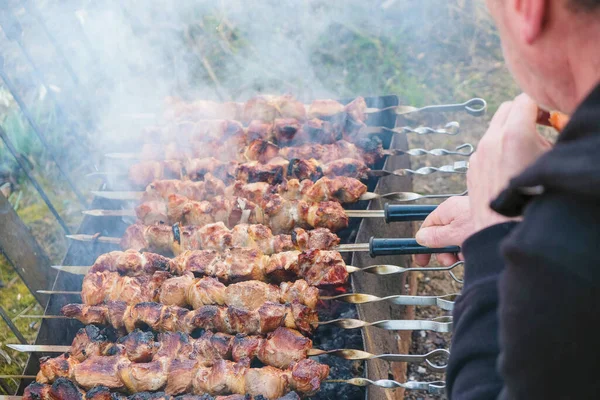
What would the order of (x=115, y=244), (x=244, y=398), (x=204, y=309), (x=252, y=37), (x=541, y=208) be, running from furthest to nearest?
(x=252, y=37)
(x=115, y=244)
(x=204, y=309)
(x=244, y=398)
(x=541, y=208)

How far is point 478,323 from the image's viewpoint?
1.60 m

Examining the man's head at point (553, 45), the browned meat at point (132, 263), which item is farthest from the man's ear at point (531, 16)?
the browned meat at point (132, 263)

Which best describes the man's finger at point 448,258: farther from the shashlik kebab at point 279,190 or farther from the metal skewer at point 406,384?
the metal skewer at point 406,384

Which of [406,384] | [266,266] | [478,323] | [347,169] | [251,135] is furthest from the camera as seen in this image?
[251,135]

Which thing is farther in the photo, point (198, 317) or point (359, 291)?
point (359, 291)

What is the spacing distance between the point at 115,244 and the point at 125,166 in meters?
0.91

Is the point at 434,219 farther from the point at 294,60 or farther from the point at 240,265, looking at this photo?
the point at 294,60

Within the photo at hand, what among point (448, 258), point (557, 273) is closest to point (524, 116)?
point (557, 273)

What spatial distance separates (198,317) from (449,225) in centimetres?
142

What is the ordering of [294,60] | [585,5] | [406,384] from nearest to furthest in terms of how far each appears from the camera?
[585,5] < [406,384] < [294,60]

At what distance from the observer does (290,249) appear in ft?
10.7

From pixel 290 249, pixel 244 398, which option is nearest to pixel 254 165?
pixel 290 249

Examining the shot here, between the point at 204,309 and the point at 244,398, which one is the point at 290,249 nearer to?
the point at 204,309

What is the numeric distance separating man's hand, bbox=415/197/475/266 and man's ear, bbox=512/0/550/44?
1.38 metres
